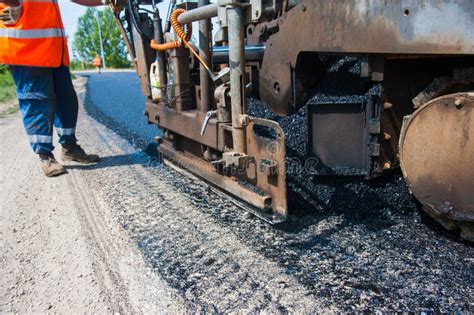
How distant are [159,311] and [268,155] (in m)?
0.97

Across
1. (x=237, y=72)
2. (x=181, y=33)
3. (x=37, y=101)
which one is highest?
(x=181, y=33)

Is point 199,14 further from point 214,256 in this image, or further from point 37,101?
point 37,101

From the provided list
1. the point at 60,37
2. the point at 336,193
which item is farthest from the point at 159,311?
the point at 60,37

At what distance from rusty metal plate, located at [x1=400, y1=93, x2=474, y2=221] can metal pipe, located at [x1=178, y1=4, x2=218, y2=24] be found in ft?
4.21

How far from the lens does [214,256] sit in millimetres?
2143

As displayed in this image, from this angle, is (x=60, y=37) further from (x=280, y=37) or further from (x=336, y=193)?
(x=336, y=193)

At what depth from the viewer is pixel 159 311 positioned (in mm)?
1732

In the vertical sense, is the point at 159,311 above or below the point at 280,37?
below

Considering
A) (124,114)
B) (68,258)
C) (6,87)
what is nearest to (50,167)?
(68,258)

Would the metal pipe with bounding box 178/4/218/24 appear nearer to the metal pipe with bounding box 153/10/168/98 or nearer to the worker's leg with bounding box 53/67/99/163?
the metal pipe with bounding box 153/10/168/98

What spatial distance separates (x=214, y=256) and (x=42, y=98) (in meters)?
2.51

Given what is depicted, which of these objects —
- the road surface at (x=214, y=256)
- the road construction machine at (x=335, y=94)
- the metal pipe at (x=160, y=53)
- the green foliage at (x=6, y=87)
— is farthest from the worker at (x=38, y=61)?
the green foliage at (x=6, y=87)

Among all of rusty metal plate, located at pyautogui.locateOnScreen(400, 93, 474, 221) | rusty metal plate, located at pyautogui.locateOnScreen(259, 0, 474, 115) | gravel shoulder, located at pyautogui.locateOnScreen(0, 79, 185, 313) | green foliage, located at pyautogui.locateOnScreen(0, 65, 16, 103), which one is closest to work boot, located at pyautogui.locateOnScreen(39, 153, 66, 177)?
gravel shoulder, located at pyautogui.locateOnScreen(0, 79, 185, 313)

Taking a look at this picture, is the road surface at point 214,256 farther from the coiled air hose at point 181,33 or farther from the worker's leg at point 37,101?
the coiled air hose at point 181,33
